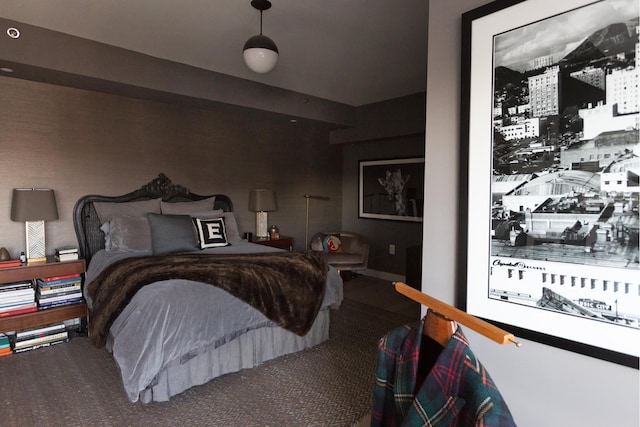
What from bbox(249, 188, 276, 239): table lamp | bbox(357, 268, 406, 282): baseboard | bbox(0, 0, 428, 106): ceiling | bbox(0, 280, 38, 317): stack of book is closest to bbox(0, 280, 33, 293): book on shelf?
bbox(0, 280, 38, 317): stack of book

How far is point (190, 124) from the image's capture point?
Result: 4488mm

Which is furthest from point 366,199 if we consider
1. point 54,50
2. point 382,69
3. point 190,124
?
point 54,50

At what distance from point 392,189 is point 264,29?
3.23m

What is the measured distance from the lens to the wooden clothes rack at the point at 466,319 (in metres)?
0.83

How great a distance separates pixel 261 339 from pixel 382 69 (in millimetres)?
3011

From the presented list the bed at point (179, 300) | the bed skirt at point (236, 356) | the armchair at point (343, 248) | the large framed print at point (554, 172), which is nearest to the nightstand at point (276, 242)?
the armchair at point (343, 248)

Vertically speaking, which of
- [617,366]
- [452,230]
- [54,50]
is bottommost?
[617,366]

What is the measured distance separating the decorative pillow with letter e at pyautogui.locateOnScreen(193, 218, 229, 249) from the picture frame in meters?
2.67

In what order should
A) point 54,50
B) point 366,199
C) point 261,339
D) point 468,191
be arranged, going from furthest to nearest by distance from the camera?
1. point 366,199
2. point 54,50
3. point 261,339
4. point 468,191

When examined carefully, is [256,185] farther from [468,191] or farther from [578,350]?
[578,350]

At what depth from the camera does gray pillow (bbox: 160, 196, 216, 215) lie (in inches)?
162

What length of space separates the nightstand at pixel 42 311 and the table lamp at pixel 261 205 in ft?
6.87

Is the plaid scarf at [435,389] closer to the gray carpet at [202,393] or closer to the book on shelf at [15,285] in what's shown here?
the gray carpet at [202,393]

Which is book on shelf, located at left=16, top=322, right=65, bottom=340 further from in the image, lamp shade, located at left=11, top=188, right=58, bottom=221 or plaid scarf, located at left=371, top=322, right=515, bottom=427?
plaid scarf, located at left=371, top=322, right=515, bottom=427
